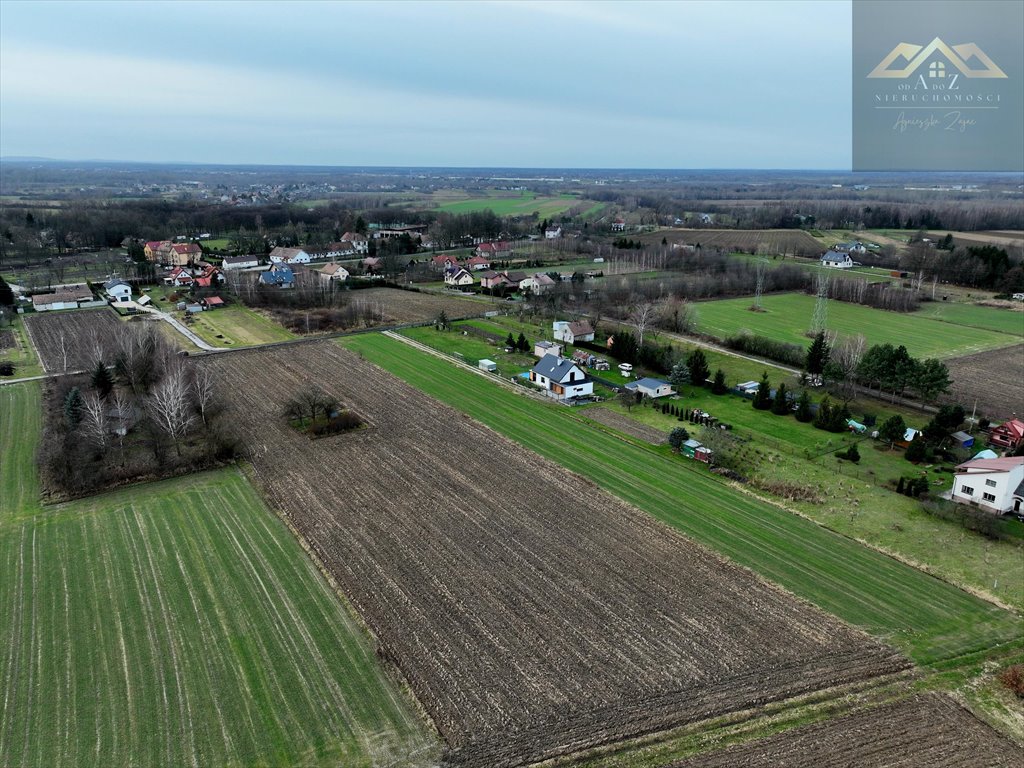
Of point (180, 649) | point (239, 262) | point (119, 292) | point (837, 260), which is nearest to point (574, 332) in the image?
point (180, 649)

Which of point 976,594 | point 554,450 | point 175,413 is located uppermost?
point 175,413

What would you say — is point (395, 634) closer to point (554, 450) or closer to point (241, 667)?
point (241, 667)

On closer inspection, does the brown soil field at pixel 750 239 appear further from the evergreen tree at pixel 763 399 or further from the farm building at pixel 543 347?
the evergreen tree at pixel 763 399

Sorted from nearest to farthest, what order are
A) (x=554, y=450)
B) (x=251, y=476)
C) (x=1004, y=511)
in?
(x=1004, y=511) < (x=251, y=476) < (x=554, y=450)

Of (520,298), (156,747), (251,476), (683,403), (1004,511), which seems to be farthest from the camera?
(520,298)

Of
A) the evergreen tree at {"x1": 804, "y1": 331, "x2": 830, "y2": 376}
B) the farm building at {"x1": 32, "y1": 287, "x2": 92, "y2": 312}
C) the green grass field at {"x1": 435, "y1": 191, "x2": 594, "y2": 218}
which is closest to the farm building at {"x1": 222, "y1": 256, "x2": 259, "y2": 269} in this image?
the farm building at {"x1": 32, "y1": 287, "x2": 92, "y2": 312}

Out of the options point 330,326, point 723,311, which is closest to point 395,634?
point 330,326

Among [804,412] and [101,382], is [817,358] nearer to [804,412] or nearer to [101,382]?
[804,412]
